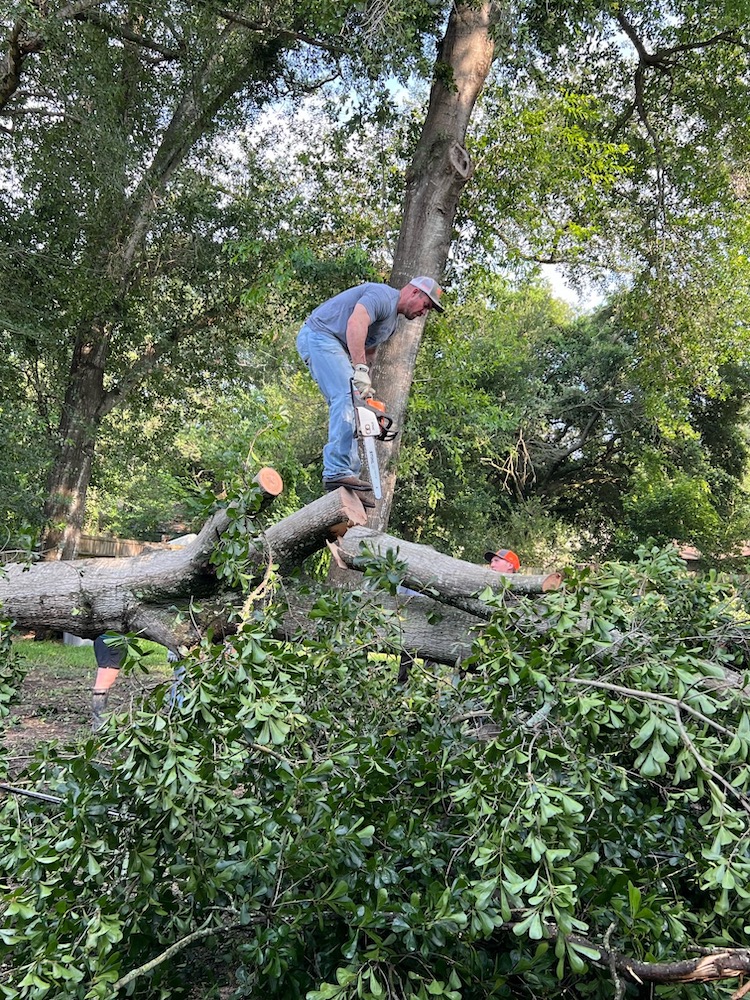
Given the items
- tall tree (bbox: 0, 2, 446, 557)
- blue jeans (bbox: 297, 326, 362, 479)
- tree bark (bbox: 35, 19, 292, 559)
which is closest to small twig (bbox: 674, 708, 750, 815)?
blue jeans (bbox: 297, 326, 362, 479)

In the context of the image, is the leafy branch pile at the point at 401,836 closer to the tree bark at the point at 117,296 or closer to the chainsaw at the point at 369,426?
the chainsaw at the point at 369,426

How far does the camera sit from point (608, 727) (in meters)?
2.19

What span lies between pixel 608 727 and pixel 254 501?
4.48 feet

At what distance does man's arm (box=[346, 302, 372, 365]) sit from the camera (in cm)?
471

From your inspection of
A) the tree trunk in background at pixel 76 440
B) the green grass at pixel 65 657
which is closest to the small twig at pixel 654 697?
the green grass at pixel 65 657

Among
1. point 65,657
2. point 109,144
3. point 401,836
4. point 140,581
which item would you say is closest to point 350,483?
point 140,581

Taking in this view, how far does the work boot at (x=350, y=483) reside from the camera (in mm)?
4367

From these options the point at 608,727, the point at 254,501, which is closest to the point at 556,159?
the point at 254,501

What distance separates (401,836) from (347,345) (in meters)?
3.39

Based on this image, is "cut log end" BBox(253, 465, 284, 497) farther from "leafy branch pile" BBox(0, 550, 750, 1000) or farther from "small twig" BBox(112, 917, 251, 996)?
"small twig" BBox(112, 917, 251, 996)

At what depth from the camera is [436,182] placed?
22.3 ft

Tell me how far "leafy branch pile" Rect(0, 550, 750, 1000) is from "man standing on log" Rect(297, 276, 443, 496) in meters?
2.35

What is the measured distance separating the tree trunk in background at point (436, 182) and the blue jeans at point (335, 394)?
4.92 feet

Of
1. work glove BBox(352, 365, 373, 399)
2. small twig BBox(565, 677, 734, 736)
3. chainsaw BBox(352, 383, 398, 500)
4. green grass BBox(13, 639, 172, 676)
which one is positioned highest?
work glove BBox(352, 365, 373, 399)
